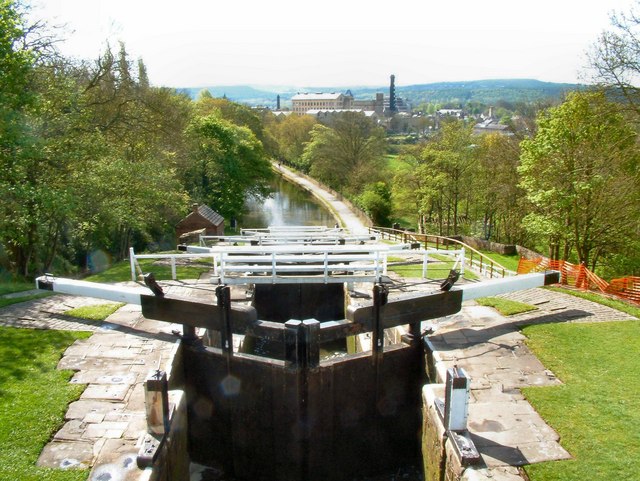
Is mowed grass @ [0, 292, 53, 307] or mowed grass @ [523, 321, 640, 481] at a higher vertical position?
mowed grass @ [0, 292, 53, 307]

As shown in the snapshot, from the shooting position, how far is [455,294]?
31.9 feet

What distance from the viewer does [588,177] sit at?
1775 cm

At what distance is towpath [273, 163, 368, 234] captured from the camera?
38.4m

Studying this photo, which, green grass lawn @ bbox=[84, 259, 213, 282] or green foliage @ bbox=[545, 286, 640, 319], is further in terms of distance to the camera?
green grass lawn @ bbox=[84, 259, 213, 282]

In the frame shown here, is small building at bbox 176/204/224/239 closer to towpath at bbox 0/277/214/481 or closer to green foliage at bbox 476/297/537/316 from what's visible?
towpath at bbox 0/277/214/481

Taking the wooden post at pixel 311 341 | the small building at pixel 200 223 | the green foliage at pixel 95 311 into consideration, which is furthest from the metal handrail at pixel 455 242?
the green foliage at pixel 95 311

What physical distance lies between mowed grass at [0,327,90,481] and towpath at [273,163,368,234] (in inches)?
1003

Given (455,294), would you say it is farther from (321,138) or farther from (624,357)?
(321,138)

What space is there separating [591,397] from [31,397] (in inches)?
327

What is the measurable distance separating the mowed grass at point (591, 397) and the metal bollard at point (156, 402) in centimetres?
454

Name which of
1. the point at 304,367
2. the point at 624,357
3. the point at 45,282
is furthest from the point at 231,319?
the point at 624,357

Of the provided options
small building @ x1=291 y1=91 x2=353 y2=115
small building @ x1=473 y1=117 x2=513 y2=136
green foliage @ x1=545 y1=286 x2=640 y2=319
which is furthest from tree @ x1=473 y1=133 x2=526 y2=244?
small building @ x1=291 y1=91 x2=353 y2=115

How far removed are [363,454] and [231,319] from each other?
345cm

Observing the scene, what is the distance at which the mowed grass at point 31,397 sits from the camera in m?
6.20
